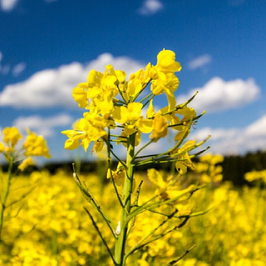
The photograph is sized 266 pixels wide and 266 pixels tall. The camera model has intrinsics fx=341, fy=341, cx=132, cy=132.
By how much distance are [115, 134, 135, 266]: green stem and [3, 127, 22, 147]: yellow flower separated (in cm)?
122

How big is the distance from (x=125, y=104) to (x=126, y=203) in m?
0.35

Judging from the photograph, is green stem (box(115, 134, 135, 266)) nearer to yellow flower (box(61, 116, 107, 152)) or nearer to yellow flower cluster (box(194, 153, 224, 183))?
yellow flower (box(61, 116, 107, 152))

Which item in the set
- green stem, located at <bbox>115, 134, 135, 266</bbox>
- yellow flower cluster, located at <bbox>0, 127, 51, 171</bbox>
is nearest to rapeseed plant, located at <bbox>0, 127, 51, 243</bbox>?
yellow flower cluster, located at <bbox>0, 127, 51, 171</bbox>

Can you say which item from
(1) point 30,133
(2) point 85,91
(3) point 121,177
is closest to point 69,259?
(1) point 30,133

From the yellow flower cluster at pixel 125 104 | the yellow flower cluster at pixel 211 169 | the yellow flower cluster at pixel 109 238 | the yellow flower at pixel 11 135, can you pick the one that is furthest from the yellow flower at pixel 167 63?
the yellow flower cluster at pixel 211 169

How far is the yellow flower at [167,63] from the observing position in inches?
47.3

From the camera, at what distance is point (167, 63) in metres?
1.20

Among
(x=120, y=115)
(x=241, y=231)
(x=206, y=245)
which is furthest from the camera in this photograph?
(x=241, y=231)

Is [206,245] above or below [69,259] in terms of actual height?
below

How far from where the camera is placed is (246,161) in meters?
12.8

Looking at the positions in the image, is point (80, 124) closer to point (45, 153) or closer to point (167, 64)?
point (167, 64)

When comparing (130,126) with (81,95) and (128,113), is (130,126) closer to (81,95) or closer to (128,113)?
(128,113)

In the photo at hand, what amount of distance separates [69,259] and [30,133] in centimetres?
95

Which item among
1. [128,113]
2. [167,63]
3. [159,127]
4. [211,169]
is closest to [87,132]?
[128,113]
